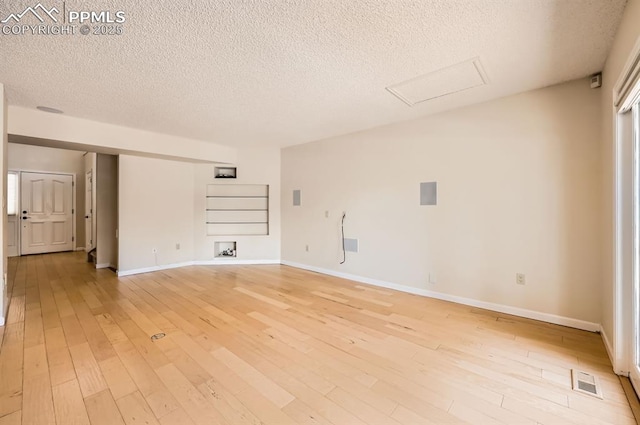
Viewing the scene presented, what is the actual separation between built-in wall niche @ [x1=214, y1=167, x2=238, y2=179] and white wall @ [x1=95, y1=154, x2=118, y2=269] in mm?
1832

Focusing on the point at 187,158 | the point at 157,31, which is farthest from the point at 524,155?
the point at 187,158

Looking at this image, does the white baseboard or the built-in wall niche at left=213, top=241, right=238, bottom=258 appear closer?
the white baseboard

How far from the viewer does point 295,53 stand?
6.96 feet

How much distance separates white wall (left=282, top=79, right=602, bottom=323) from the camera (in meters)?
2.59

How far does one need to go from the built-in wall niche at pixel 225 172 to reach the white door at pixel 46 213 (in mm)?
4553

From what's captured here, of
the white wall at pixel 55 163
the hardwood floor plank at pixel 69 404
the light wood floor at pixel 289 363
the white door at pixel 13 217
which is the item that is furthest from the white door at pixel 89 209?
the hardwood floor plank at pixel 69 404

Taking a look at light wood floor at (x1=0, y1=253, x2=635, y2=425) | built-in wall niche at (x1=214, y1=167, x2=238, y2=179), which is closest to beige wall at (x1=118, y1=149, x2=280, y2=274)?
built-in wall niche at (x1=214, y1=167, x2=238, y2=179)

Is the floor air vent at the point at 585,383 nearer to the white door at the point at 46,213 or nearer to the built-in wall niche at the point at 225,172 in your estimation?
the built-in wall niche at the point at 225,172

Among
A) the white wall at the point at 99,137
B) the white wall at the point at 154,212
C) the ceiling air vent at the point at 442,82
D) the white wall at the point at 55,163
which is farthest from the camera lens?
the white wall at the point at 55,163

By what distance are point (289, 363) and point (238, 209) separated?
4299 millimetres

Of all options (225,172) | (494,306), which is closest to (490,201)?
(494,306)

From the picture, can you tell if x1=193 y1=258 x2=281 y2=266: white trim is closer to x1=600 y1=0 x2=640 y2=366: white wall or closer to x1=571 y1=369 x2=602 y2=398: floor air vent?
x1=571 y1=369 x2=602 y2=398: floor air vent

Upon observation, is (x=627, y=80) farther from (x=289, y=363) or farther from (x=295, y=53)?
(x=289, y=363)

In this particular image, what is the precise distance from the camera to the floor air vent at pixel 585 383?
1.72 meters
